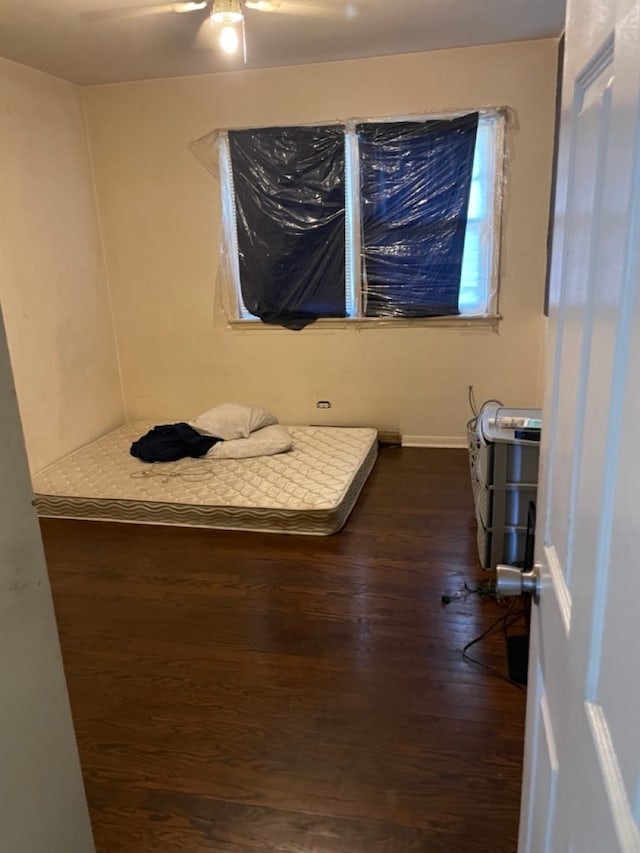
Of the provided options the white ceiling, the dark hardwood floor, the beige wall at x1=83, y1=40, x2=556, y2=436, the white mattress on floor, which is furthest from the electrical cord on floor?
the white ceiling

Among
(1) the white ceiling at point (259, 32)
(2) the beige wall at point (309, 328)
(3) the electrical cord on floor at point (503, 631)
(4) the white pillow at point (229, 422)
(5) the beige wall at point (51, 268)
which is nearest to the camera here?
(3) the electrical cord on floor at point (503, 631)

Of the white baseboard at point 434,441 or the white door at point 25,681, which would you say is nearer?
the white door at point 25,681

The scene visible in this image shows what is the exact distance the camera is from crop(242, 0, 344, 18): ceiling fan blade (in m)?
2.80

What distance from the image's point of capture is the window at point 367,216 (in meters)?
3.81

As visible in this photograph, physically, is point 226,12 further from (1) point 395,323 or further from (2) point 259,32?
(1) point 395,323

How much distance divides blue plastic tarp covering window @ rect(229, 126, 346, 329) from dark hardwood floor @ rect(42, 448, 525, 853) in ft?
5.66

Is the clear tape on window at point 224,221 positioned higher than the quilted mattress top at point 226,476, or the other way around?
the clear tape on window at point 224,221

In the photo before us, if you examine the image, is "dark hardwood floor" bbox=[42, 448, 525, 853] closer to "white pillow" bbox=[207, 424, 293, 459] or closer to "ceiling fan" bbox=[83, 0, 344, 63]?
"white pillow" bbox=[207, 424, 293, 459]

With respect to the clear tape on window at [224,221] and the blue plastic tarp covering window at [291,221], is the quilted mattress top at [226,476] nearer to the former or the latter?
the blue plastic tarp covering window at [291,221]

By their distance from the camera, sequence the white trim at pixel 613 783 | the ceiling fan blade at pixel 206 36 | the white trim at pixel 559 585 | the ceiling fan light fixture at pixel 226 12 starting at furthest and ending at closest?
the ceiling fan blade at pixel 206 36 → the ceiling fan light fixture at pixel 226 12 → the white trim at pixel 559 585 → the white trim at pixel 613 783

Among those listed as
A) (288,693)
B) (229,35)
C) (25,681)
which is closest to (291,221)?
(229,35)

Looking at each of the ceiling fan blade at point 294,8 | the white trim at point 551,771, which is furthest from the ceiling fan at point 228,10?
the white trim at point 551,771

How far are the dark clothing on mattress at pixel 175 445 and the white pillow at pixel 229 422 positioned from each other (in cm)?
4

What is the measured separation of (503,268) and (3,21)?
116 inches
